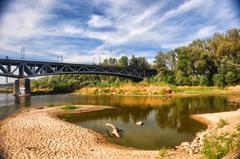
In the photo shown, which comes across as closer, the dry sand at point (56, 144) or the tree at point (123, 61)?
the dry sand at point (56, 144)

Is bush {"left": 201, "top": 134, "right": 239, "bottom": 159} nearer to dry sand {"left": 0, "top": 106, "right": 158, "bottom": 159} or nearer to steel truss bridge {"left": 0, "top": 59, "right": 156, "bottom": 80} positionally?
dry sand {"left": 0, "top": 106, "right": 158, "bottom": 159}

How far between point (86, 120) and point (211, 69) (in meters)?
57.4

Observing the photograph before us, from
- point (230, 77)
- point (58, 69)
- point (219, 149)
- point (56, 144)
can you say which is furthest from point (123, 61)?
point (219, 149)

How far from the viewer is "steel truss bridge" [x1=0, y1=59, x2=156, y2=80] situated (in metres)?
66.7

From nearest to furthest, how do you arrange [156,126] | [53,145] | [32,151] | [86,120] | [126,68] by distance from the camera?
[32,151], [53,145], [156,126], [86,120], [126,68]

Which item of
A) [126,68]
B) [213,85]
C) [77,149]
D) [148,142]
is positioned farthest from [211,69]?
[77,149]

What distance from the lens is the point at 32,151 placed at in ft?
41.3

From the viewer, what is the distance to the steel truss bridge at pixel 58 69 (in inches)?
2625

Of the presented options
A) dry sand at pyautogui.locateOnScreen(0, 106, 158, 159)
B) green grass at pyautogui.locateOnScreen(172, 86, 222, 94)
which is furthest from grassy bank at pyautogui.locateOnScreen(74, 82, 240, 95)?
dry sand at pyautogui.locateOnScreen(0, 106, 158, 159)

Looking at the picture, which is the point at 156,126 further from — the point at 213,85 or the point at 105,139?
the point at 213,85

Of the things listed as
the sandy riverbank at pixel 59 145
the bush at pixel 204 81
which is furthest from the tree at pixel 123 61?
the sandy riverbank at pixel 59 145

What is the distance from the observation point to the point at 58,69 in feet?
266

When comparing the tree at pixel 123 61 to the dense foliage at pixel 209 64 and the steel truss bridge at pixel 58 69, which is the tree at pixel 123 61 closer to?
the steel truss bridge at pixel 58 69

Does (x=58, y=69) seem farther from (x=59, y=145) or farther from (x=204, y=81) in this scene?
(x=59, y=145)
